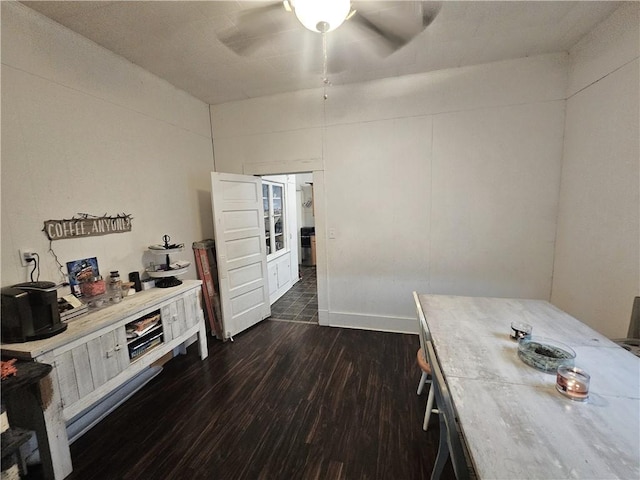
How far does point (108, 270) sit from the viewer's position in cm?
Answer: 220

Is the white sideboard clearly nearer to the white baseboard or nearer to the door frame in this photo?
the door frame

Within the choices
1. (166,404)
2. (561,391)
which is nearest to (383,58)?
(561,391)

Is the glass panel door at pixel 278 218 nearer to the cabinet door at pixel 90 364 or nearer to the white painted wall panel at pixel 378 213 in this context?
the white painted wall panel at pixel 378 213

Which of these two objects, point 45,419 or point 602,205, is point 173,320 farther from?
point 602,205

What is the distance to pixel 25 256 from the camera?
5.51 ft

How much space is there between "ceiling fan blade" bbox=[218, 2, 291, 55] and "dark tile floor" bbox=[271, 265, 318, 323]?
309cm

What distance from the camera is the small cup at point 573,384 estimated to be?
1012 millimetres

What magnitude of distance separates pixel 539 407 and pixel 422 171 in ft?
7.74

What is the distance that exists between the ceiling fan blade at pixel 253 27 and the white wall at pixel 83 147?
107 cm

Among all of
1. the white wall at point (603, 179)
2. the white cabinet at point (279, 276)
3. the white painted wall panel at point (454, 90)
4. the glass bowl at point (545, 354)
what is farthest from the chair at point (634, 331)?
the white cabinet at point (279, 276)

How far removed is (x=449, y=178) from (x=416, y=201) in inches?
16.0

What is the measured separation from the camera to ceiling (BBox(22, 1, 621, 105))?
1785 mm

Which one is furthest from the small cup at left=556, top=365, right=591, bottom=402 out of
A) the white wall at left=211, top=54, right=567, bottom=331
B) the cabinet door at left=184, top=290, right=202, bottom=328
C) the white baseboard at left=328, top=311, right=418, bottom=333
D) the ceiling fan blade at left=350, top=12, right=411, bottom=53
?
the cabinet door at left=184, top=290, right=202, bottom=328

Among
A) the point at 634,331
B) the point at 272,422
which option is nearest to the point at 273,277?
the point at 272,422
